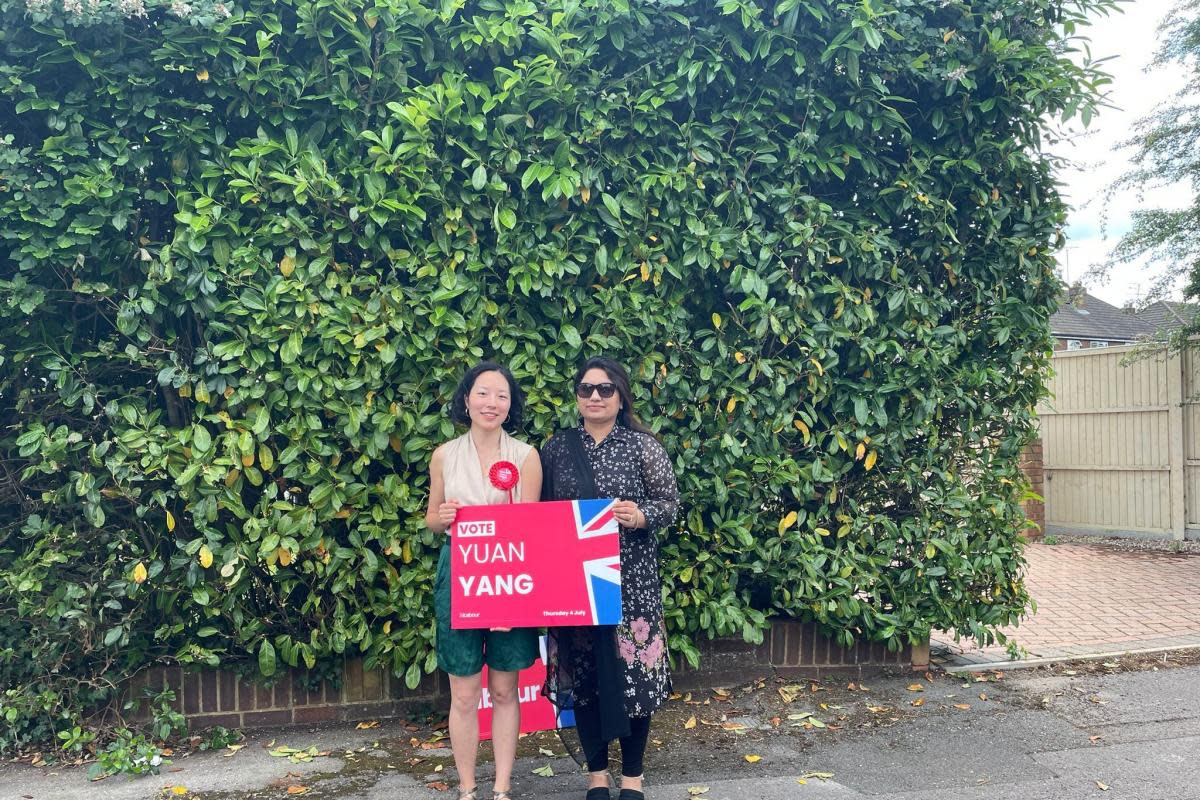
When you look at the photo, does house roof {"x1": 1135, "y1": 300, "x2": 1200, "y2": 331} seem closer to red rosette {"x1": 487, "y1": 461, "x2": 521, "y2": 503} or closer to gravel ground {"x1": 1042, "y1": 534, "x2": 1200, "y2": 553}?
gravel ground {"x1": 1042, "y1": 534, "x2": 1200, "y2": 553}

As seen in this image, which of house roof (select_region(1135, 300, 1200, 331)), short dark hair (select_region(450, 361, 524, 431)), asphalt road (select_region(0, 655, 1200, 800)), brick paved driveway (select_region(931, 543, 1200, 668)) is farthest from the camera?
house roof (select_region(1135, 300, 1200, 331))

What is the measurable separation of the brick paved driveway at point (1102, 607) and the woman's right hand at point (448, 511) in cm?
350

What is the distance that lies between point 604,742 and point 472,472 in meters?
1.21

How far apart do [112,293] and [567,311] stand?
6.83 feet

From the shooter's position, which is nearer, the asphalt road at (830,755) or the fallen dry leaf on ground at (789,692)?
the asphalt road at (830,755)

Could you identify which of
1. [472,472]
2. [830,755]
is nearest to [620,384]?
[472,472]

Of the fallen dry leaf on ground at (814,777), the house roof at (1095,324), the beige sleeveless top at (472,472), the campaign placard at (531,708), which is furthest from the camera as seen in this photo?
the house roof at (1095,324)

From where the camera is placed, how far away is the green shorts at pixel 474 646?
11.0ft

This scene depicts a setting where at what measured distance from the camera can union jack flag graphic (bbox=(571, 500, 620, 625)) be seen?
10.7 feet

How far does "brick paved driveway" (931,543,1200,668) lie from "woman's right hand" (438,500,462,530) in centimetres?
350

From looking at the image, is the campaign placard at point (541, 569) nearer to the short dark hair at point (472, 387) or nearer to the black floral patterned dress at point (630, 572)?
the black floral patterned dress at point (630, 572)

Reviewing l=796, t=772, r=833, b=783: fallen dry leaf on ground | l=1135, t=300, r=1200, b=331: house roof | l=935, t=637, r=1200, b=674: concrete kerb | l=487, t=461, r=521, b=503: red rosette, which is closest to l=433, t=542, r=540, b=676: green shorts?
l=487, t=461, r=521, b=503: red rosette

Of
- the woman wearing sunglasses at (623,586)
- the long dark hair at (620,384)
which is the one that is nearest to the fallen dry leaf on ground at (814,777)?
the woman wearing sunglasses at (623,586)

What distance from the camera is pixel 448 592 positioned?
3.39 meters
